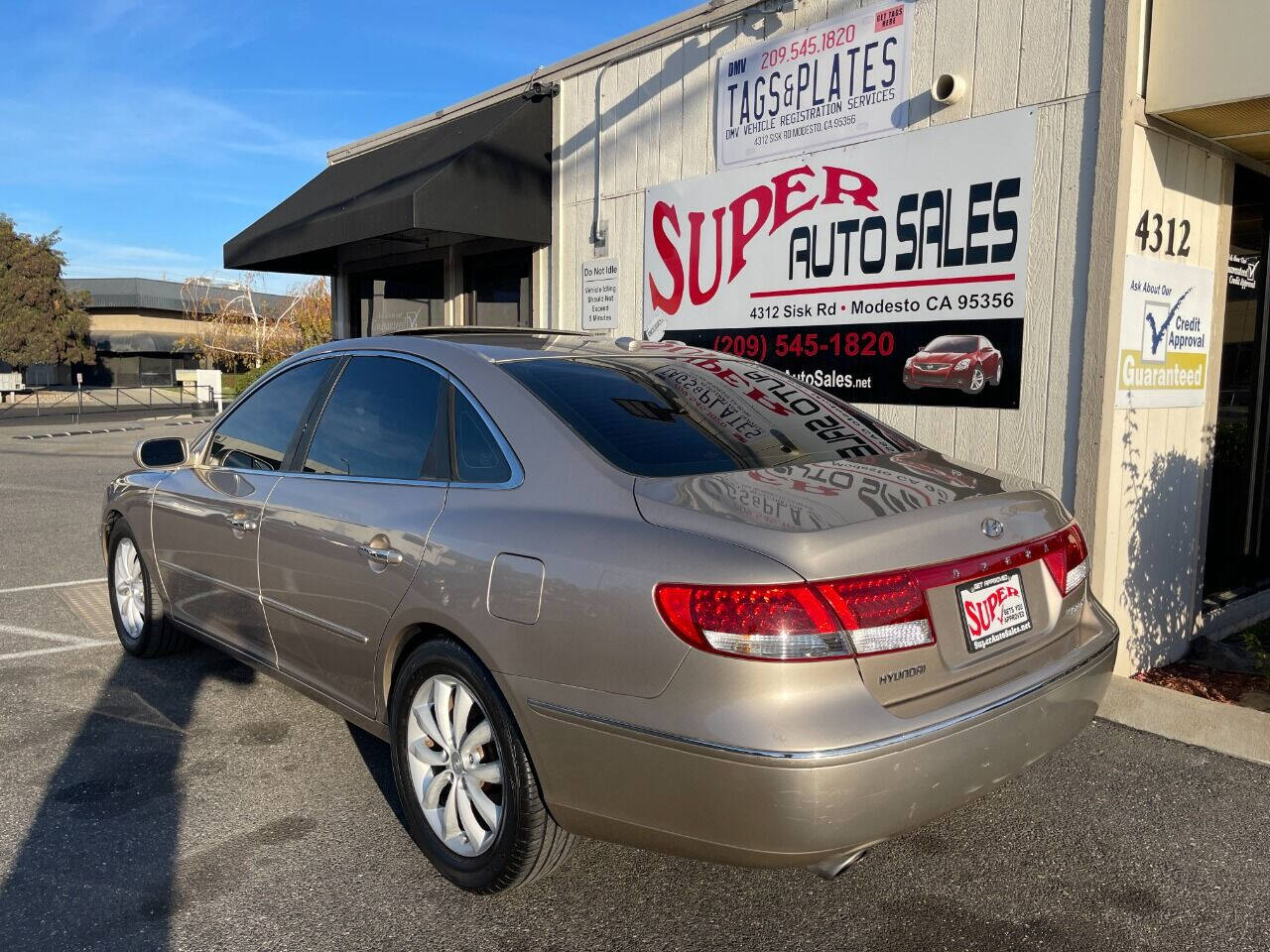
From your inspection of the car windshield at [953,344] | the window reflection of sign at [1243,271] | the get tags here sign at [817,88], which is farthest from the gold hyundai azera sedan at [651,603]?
the window reflection of sign at [1243,271]

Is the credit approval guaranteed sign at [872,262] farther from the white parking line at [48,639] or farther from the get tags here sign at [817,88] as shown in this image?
the white parking line at [48,639]

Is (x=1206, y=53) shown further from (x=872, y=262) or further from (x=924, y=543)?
(x=924, y=543)

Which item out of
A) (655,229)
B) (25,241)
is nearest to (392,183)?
(655,229)

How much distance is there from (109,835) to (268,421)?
1.65 meters

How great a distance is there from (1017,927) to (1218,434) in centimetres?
424

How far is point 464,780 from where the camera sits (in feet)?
9.64

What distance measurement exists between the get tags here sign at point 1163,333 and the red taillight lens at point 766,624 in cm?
338

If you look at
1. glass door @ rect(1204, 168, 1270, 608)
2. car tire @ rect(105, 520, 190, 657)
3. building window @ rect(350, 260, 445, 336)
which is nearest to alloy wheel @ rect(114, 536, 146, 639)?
car tire @ rect(105, 520, 190, 657)

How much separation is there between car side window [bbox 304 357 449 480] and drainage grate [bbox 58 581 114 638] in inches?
114

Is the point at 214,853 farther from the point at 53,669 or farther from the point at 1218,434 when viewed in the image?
the point at 1218,434

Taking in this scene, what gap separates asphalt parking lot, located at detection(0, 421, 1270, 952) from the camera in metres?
2.77

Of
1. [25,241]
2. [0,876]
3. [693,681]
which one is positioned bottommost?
[0,876]

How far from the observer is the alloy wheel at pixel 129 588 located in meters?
5.08

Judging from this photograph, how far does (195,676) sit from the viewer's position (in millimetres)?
4895
